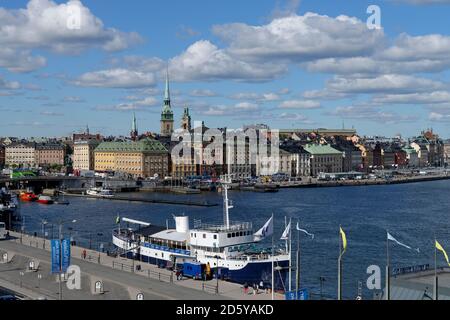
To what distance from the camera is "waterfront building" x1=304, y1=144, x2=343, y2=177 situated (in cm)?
8122

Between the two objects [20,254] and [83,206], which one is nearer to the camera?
[20,254]

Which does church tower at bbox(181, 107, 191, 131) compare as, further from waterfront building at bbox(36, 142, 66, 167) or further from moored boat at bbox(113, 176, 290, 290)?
moored boat at bbox(113, 176, 290, 290)

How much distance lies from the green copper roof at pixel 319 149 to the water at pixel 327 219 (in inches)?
1056

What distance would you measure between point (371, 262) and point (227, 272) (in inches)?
193

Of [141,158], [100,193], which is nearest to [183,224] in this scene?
[100,193]

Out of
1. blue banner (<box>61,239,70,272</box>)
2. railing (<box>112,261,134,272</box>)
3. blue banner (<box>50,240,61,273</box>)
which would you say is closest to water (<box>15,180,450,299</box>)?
railing (<box>112,261,134,272</box>)

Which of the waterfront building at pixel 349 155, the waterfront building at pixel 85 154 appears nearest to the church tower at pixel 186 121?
the waterfront building at pixel 85 154

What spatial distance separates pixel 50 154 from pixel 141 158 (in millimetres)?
24967

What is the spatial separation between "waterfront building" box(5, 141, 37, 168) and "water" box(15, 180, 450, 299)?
3901 cm

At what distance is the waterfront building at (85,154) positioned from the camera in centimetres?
8086
